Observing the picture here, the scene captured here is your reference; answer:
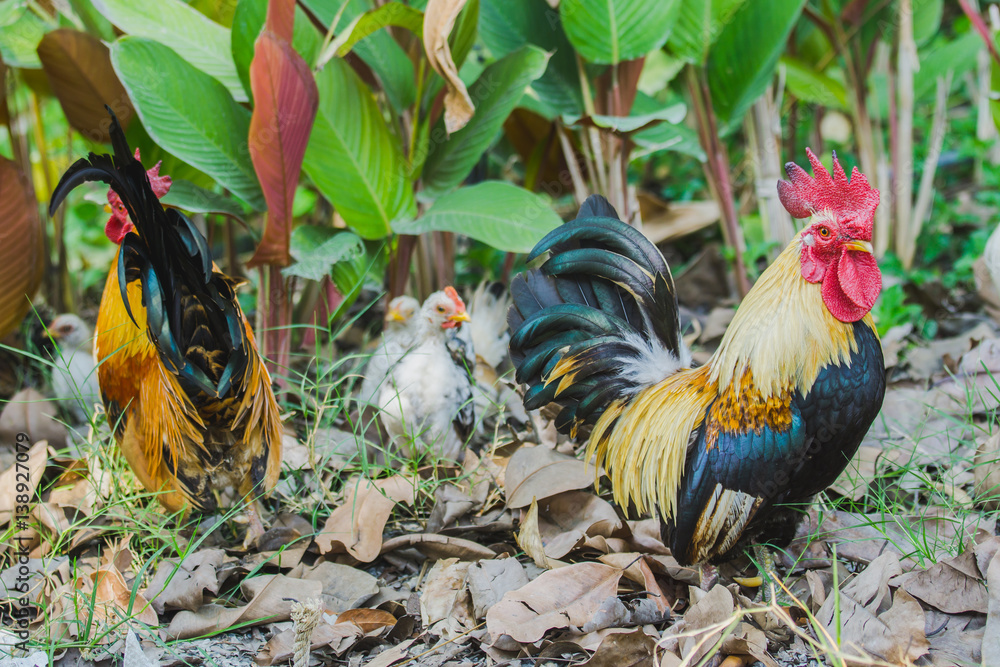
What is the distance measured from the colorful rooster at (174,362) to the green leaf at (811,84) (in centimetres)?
346

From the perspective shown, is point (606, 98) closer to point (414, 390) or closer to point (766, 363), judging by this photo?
point (414, 390)

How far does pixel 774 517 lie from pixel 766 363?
54cm

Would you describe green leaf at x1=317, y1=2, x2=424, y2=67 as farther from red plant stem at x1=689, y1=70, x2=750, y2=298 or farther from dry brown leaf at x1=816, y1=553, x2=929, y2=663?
dry brown leaf at x1=816, y1=553, x2=929, y2=663

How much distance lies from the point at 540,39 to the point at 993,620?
3005 mm

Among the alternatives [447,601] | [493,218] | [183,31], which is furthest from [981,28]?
[183,31]

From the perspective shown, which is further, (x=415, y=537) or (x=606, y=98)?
(x=606, y=98)

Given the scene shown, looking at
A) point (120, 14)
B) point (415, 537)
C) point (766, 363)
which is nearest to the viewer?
point (766, 363)

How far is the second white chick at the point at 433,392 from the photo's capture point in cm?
326

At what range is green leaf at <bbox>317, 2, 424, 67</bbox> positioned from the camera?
2941 millimetres

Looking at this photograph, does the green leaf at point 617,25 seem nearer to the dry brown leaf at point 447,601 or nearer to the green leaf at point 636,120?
the green leaf at point 636,120

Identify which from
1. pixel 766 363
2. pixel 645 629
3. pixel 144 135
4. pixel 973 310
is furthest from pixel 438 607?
pixel 973 310

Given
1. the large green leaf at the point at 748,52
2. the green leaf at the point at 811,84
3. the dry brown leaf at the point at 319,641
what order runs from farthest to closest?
the green leaf at the point at 811,84
the large green leaf at the point at 748,52
the dry brown leaf at the point at 319,641

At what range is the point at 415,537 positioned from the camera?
2656mm

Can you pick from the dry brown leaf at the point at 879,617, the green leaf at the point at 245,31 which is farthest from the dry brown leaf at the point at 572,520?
the green leaf at the point at 245,31
